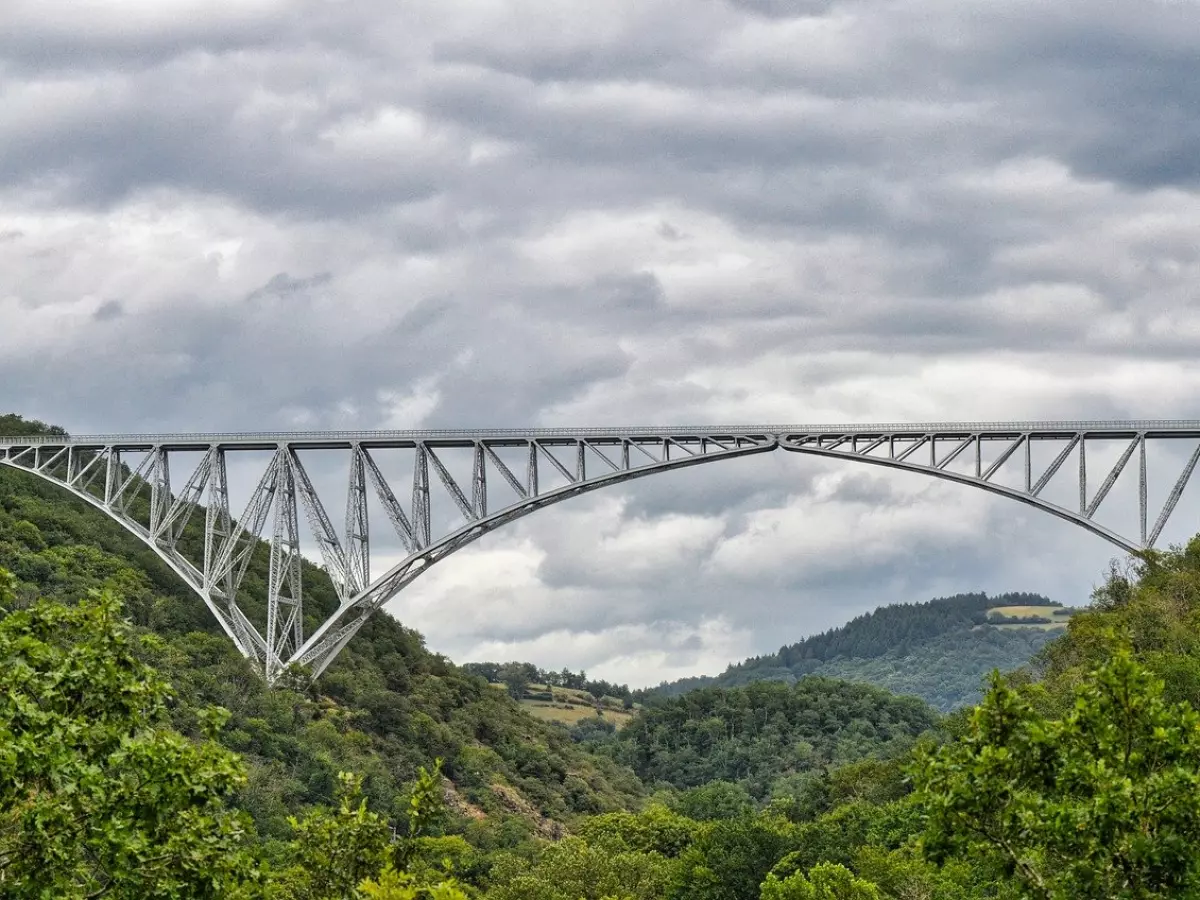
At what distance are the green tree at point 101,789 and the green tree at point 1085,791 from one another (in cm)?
945

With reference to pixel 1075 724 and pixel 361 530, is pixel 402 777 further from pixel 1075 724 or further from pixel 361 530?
pixel 1075 724

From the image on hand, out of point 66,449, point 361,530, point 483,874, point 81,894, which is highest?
point 66,449

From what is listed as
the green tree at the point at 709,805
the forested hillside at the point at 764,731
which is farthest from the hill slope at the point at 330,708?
the forested hillside at the point at 764,731

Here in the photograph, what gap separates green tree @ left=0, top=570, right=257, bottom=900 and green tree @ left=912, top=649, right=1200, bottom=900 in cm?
945

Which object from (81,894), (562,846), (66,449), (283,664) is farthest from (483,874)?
(81,894)

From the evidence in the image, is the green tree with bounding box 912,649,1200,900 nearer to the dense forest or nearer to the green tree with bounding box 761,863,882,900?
the dense forest

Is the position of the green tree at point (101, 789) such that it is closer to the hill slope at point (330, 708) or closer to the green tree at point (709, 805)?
the hill slope at point (330, 708)

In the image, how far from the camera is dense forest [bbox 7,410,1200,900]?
24.3 meters

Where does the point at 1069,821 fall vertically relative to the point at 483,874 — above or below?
above

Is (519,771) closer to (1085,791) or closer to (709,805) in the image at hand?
(709,805)

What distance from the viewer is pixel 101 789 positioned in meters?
24.5

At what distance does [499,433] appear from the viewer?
7981cm

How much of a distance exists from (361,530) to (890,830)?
24.8m

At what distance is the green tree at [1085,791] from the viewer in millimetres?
23141
